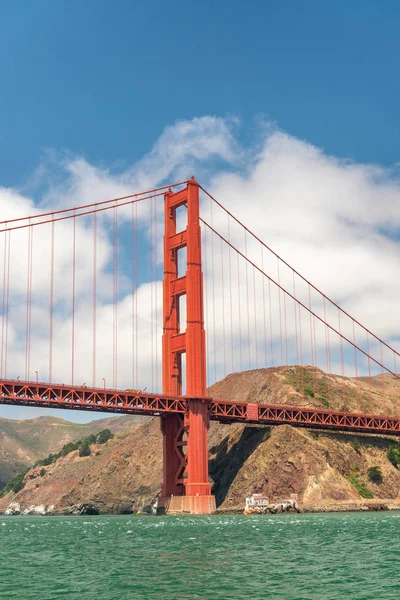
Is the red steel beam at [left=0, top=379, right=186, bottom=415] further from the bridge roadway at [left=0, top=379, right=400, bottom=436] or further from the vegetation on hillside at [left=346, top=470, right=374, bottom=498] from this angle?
the vegetation on hillside at [left=346, top=470, right=374, bottom=498]

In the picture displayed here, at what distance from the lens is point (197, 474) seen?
98.6 meters

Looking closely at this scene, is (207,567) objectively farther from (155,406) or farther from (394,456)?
(394,456)

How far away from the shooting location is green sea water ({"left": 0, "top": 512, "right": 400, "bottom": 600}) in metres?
27.1

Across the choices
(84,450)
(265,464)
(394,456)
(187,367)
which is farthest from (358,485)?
(84,450)

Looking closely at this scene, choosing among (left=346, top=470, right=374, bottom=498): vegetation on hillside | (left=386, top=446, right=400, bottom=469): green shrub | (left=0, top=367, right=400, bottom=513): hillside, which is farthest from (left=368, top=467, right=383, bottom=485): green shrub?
(left=386, top=446, right=400, bottom=469): green shrub

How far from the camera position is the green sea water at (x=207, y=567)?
89.0 ft

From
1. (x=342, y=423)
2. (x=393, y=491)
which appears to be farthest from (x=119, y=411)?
(x=393, y=491)

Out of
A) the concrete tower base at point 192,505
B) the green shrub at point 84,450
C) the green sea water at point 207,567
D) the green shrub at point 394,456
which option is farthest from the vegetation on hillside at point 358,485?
the green shrub at point 84,450

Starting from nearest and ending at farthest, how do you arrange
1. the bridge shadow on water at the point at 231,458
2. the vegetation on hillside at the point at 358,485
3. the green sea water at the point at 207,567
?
the green sea water at the point at 207,567, the vegetation on hillside at the point at 358,485, the bridge shadow on water at the point at 231,458

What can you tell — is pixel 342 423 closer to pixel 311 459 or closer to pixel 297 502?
pixel 311 459

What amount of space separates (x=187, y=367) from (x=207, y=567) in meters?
66.1

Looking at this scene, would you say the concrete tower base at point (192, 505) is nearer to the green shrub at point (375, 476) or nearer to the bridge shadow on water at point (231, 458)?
the bridge shadow on water at point (231, 458)

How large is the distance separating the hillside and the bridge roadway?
294 centimetres

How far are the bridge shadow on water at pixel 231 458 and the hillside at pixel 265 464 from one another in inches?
6.8
